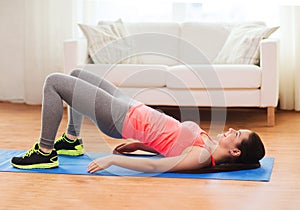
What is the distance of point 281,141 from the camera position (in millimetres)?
3846

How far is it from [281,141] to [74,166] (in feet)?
4.79

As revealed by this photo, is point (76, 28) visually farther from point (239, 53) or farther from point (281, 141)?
point (281, 141)

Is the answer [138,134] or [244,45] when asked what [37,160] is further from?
[244,45]

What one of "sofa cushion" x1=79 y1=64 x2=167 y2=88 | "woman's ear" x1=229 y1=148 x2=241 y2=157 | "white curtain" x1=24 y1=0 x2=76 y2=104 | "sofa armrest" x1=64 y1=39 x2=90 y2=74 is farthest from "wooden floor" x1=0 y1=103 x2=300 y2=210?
"white curtain" x1=24 y1=0 x2=76 y2=104

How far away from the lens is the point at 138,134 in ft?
9.73

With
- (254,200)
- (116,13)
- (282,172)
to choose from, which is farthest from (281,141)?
(116,13)

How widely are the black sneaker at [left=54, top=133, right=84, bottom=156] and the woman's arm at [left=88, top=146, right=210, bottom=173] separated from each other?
353 millimetres

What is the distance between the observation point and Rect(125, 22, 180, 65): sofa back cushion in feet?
16.4

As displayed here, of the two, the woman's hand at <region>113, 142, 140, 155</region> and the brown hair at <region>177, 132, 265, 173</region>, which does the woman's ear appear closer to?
the brown hair at <region>177, 132, 265, 173</region>

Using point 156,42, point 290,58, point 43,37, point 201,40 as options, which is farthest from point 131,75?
point 290,58

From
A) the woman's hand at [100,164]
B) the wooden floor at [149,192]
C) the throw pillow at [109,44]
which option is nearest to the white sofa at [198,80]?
the throw pillow at [109,44]

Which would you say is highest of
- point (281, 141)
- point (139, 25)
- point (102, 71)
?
point (139, 25)

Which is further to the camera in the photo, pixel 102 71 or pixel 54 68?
pixel 54 68

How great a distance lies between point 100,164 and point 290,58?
2848 mm
